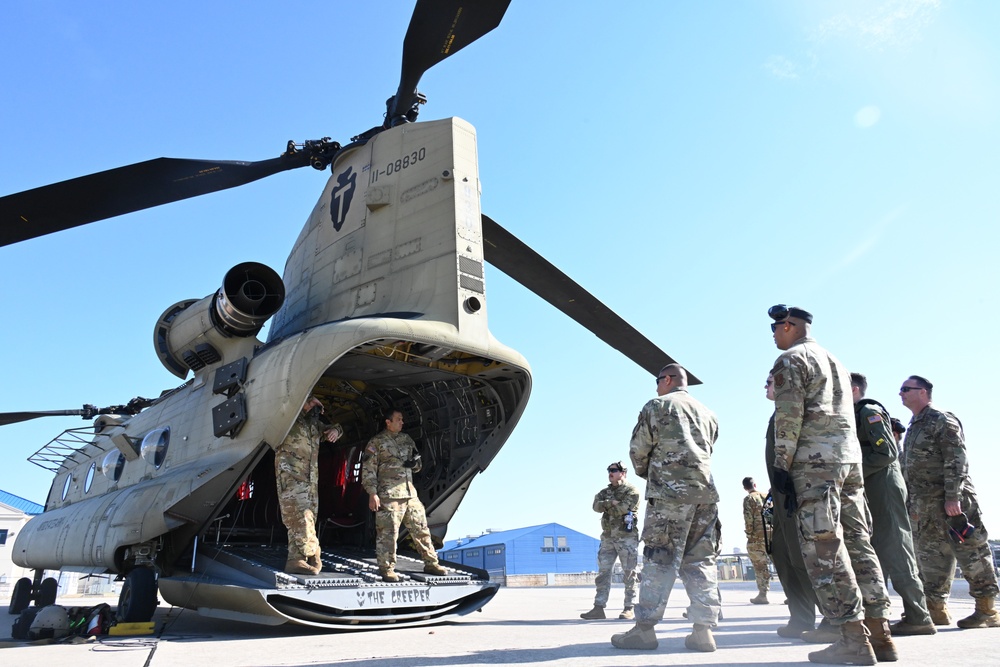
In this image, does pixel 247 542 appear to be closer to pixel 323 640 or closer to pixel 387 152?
pixel 323 640

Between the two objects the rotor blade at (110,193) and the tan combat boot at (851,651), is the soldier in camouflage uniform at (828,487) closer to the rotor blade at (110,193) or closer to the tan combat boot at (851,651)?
the tan combat boot at (851,651)

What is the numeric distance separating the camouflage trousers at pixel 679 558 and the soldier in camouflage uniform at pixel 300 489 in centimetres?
341

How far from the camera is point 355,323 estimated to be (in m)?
6.38

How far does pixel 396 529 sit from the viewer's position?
271 inches

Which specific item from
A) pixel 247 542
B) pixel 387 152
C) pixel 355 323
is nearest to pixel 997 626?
pixel 355 323

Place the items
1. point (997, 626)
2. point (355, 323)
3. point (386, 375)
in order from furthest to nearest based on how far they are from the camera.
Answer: point (386, 375) → point (355, 323) → point (997, 626)

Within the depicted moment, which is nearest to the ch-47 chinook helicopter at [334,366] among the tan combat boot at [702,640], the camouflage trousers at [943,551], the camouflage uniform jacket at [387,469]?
the camouflage uniform jacket at [387,469]

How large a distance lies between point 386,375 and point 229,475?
2.03 metres

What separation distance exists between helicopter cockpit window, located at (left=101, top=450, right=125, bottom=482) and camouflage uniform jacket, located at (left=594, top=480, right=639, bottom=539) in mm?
6484

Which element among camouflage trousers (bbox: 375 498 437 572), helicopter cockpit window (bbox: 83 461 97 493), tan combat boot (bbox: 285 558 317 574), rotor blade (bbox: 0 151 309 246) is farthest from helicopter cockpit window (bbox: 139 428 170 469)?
camouflage trousers (bbox: 375 498 437 572)

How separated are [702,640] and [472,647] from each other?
4.97ft

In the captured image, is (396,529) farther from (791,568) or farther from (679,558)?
(791,568)

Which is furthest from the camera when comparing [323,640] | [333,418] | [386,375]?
[333,418]

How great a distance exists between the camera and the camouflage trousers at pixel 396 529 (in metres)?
6.69
